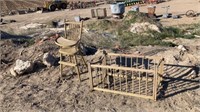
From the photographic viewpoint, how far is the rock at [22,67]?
8.85 meters

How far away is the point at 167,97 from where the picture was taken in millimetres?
7320

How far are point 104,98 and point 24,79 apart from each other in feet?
7.94

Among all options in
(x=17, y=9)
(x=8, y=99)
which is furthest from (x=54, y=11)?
(x=8, y=99)

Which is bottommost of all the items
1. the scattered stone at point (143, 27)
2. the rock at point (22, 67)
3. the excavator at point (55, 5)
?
the excavator at point (55, 5)

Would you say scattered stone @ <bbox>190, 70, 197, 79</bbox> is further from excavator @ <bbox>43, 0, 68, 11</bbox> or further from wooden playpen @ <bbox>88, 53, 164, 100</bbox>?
excavator @ <bbox>43, 0, 68, 11</bbox>

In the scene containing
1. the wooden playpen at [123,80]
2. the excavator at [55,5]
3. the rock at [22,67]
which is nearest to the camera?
the wooden playpen at [123,80]

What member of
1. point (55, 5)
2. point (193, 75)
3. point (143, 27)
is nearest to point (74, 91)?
point (193, 75)

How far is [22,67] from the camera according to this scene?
8.85 meters

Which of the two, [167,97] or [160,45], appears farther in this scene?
[160,45]

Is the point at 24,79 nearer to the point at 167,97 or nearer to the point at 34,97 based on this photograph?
the point at 34,97

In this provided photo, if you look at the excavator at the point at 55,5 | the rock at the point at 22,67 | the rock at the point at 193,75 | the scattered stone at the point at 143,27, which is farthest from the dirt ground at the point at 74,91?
the excavator at the point at 55,5

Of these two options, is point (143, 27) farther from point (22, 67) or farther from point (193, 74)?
point (22, 67)

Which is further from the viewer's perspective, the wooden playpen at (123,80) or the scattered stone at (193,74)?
the scattered stone at (193,74)

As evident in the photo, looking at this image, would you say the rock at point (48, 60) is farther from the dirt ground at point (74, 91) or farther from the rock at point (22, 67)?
the rock at point (22, 67)
